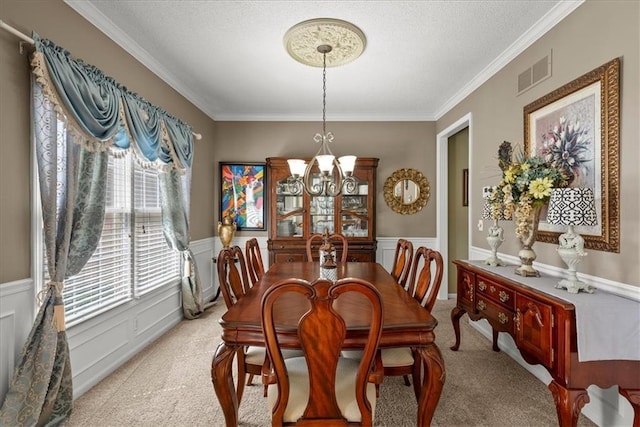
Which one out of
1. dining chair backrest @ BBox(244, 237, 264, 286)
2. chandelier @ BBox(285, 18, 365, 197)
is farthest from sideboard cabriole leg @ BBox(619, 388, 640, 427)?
dining chair backrest @ BBox(244, 237, 264, 286)

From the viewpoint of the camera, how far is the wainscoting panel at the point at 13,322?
1.65 meters

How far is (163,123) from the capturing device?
3027 mm

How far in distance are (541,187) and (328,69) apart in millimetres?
2209

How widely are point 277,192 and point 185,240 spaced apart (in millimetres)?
1358

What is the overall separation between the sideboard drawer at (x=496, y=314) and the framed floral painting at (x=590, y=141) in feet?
2.09

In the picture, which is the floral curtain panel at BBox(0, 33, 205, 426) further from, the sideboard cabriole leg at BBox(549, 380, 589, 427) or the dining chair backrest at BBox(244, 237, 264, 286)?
the sideboard cabriole leg at BBox(549, 380, 589, 427)

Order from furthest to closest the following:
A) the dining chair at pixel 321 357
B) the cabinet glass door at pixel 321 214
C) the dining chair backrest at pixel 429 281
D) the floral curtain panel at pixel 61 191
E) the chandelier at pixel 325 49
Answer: the cabinet glass door at pixel 321 214 < the chandelier at pixel 325 49 < the dining chair backrest at pixel 429 281 < the floral curtain panel at pixel 61 191 < the dining chair at pixel 321 357

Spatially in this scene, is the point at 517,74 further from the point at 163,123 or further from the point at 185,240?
the point at 185,240

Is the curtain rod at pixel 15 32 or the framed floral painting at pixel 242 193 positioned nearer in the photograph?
the curtain rod at pixel 15 32

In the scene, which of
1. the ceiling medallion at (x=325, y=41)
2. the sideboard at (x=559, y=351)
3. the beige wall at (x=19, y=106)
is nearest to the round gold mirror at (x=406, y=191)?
the ceiling medallion at (x=325, y=41)

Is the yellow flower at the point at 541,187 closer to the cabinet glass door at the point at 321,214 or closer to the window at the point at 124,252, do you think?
the cabinet glass door at the point at 321,214

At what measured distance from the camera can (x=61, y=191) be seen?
1907 mm

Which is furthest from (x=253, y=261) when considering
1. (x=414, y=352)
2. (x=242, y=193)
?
(x=242, y=193)

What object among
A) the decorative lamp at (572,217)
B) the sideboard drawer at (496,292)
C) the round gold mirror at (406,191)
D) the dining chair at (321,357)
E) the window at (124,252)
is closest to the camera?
the dining chair at (321,357)
